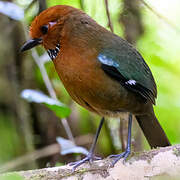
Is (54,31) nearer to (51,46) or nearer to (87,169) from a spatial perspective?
(51,46)

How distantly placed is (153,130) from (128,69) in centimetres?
67

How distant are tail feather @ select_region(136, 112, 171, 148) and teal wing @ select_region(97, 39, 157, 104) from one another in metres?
0.26

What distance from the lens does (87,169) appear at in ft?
9.00

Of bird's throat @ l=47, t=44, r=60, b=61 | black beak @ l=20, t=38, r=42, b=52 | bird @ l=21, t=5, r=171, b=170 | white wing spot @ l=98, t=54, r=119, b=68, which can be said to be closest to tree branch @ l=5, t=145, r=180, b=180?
bird @ l=21, t=5, r=171, b=170

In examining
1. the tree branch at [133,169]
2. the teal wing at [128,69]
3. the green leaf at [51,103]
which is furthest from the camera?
the green leaf at [51,103]

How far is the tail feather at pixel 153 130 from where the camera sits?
131 inches

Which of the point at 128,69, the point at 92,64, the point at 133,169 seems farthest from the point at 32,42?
the point at 133,169

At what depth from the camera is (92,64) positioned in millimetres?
2746

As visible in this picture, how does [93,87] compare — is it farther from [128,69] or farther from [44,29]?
[44,29]

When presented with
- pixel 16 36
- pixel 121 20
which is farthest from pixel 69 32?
pixel 16 36

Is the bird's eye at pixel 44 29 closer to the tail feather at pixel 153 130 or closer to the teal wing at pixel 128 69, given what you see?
the teal wing at pixel 128 69

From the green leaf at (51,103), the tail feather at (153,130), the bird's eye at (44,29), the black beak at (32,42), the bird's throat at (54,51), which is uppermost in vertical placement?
the bird's eye at (44,29)

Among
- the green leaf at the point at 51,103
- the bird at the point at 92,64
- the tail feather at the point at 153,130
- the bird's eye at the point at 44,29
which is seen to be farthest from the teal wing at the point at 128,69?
the green leaf at the point at 51,103

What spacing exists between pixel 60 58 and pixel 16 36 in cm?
215
